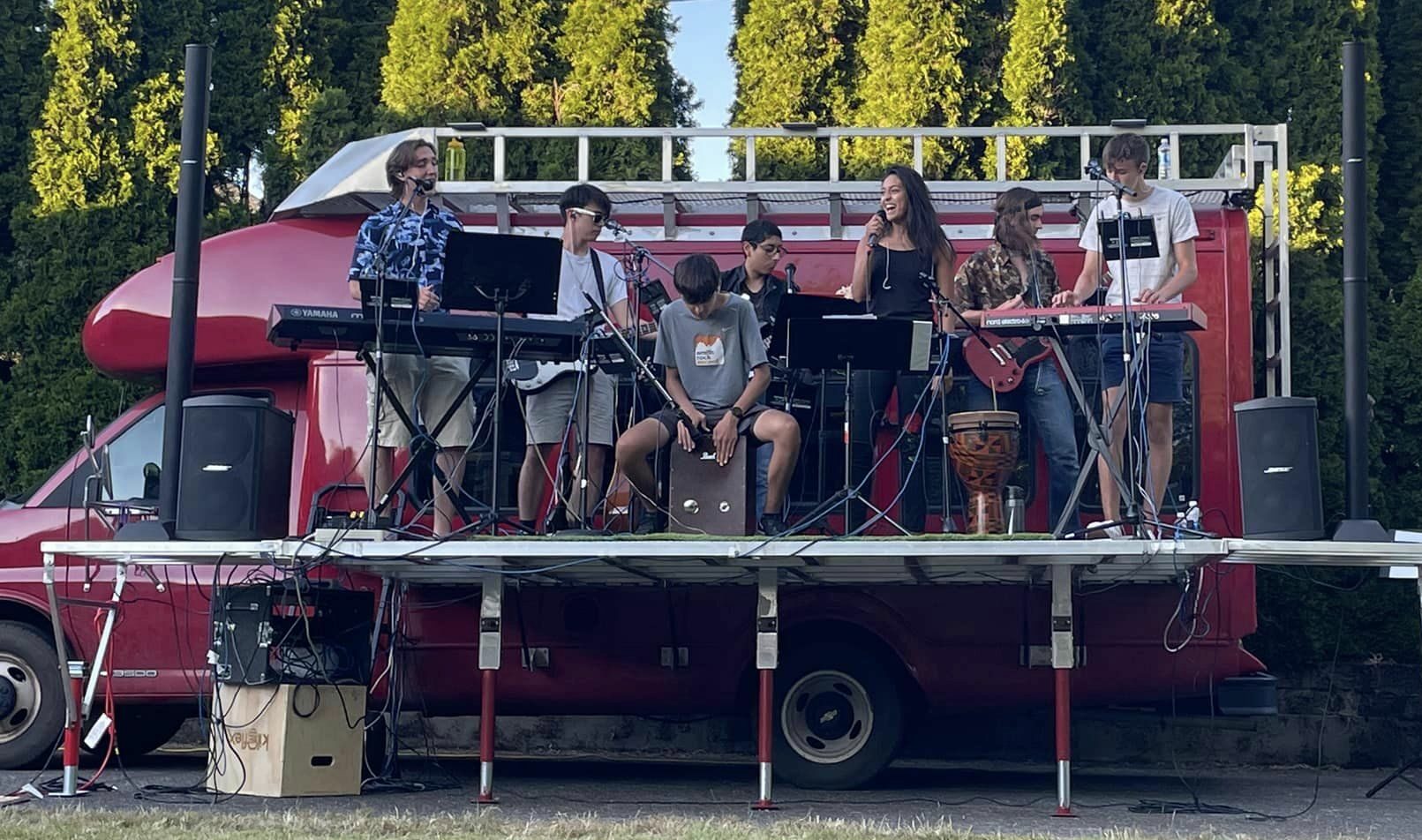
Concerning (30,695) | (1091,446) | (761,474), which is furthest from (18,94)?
(1091,446)

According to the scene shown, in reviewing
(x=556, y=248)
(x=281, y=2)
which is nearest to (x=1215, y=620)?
(x=556, y=248)

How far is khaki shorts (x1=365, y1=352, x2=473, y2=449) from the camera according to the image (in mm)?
8391

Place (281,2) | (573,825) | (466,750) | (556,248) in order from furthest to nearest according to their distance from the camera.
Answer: (281,2)
(466,750)
(556,248)
(573,825)

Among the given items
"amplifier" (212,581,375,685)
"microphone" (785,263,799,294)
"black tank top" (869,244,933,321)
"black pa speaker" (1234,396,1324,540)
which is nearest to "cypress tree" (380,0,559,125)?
"microphone" (785,263,799,294)

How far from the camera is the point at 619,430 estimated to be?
914cm

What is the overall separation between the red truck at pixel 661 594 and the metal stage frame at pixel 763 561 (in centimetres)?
43

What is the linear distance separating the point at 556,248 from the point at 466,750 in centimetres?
552

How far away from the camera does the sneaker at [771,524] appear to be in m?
8.06

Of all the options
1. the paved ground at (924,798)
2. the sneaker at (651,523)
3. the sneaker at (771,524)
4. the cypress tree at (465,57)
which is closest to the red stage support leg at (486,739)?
the paved ground at (924,798)

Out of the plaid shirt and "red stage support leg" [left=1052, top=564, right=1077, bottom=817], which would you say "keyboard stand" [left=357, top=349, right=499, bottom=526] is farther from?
"red stage support leg" [left=1052, top=564, right=1077, bottom=817]

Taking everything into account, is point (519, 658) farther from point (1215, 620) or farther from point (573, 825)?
point (1215, 620)

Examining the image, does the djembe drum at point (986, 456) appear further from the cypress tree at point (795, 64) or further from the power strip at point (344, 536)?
the cypress tree at point (795, 64)

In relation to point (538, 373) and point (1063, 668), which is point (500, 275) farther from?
point (1063, 668)

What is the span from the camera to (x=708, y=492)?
8.32 meters
